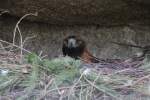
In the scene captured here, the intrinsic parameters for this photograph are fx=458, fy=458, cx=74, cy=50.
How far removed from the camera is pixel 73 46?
222 inches

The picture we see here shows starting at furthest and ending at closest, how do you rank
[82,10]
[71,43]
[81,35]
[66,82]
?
[81,35], [71,43], [82,10], [66,82]

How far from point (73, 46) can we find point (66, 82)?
2.20m

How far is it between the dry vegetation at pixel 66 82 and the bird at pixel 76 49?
5.53 ft

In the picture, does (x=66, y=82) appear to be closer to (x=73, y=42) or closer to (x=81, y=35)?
(x=73, y=42)

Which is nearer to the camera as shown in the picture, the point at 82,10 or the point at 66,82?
the point at 66,82

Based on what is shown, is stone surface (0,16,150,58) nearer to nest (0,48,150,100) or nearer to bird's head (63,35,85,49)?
bird's head (63,35,85,49)

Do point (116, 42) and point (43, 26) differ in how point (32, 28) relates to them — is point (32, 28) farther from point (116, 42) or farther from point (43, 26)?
point (116, 42)

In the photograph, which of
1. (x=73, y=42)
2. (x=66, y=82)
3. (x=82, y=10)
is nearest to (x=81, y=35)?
(x=73, y=42)

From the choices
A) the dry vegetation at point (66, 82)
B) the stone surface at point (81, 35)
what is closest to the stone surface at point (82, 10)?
the stone surface at point (81, 35)

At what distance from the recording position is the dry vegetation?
3.29 metres

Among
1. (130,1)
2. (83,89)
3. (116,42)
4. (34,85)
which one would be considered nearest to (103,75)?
(83,89)

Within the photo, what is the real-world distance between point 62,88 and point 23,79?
1.12ft

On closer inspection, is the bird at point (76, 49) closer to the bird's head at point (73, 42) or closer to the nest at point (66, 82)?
the bird's head at point (73, 42)

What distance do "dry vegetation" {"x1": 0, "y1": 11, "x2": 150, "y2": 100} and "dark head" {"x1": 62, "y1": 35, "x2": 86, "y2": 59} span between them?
1688 millimetres
